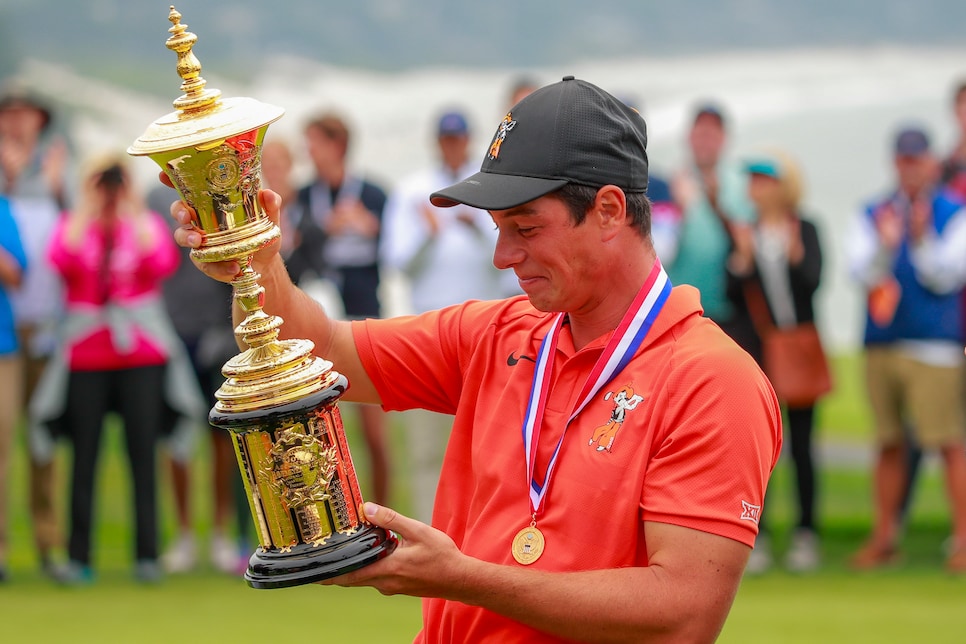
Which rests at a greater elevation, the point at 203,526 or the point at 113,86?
the point at 113,86

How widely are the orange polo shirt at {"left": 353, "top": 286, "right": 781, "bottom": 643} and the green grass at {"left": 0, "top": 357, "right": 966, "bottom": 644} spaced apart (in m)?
3.44

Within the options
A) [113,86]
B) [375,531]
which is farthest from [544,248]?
[113,86]

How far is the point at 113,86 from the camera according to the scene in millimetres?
15664

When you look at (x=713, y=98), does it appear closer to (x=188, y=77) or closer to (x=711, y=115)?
(x=711, y=115)

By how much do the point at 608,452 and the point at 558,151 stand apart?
24.7 inches

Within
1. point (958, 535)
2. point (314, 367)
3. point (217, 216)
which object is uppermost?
point (217, 216)

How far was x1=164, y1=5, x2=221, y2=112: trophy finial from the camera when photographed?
2926 millimetres

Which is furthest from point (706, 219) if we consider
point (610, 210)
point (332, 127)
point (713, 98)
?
point (713, 98)

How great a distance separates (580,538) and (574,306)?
1.68 feet

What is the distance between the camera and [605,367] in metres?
2.94

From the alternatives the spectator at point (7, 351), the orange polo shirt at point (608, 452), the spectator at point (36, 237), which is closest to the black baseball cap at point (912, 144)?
the spectator at point (36, 237)

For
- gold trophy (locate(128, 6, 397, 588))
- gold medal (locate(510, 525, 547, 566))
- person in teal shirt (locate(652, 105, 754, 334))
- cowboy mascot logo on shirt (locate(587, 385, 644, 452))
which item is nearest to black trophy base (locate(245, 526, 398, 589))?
gold trophy (locate(128, 6, 397, 588))

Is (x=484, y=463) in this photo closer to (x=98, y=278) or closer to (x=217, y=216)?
(x=217, y=216)

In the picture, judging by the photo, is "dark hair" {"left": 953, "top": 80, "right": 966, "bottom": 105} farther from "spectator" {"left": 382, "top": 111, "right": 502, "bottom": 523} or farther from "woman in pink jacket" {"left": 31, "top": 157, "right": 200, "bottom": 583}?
"woman in pink jacket" {"left": 31, "top": 157, "right": 200, "bottom": 583}
